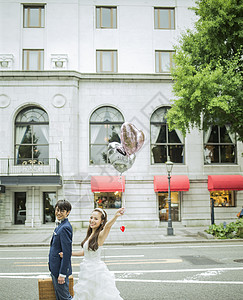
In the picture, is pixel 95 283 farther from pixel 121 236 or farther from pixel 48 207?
pixel 48 207

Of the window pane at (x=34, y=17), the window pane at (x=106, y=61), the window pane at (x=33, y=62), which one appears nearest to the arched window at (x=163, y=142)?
the window pane at (x=106, y=61)

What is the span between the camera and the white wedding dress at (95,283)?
4.62 m

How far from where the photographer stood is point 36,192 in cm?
2022

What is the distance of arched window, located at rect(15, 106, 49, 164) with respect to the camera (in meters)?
20.7

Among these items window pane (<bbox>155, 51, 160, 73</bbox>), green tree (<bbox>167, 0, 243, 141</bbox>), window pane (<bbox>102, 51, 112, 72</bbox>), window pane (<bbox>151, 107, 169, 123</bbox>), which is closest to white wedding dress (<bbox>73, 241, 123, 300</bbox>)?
green tree (<bbox>167, 0, 243, 141</bbox>)

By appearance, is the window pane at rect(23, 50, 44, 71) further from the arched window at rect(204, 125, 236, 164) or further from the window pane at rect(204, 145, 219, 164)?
the window pane at rect(204, 145, 219, 164)

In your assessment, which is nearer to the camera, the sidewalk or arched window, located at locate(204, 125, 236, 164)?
the sidewalk

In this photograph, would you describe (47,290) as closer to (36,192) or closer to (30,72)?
(36,192)

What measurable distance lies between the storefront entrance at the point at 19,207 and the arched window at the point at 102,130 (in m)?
5.08

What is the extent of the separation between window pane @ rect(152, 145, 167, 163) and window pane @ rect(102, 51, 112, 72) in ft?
20.6

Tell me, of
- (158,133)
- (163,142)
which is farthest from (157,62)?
(163,142)

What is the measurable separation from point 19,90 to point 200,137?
12.4 meters

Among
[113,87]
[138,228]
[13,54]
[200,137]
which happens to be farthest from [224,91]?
[13,54]

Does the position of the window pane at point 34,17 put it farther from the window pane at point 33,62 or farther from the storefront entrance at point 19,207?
the storefront entrance at point 19,207
